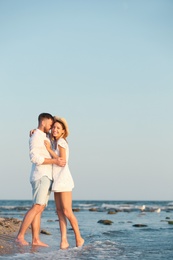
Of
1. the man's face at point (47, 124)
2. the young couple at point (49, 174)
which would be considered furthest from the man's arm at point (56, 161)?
the man's face at point (47, 124)

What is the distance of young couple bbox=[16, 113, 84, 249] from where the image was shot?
8844 mm

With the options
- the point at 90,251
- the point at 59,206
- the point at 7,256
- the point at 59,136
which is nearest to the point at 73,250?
the point at 90,251

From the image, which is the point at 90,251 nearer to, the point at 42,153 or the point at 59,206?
the point at 59,206

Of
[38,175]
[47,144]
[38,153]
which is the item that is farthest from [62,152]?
[38,175]

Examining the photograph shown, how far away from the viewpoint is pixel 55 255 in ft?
25.4

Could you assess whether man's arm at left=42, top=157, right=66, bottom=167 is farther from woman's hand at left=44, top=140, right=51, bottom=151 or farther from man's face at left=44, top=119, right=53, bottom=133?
man's face at left=44, top=119, right=53, bottom=133

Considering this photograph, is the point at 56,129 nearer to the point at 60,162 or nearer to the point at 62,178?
the point at 60,162

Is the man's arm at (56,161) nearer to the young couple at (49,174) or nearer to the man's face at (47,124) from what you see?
the young couple at (49,174)

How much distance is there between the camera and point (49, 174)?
8.98 metres

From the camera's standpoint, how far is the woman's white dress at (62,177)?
8.80 m

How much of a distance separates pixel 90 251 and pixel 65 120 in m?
2.64

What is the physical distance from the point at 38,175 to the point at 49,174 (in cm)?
22

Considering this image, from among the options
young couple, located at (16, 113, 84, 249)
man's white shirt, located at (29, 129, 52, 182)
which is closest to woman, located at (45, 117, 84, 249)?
young couple, located at (16, 113, 84, 249)

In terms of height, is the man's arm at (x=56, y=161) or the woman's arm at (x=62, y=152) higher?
the woman's arm at (x=62, y=152)
